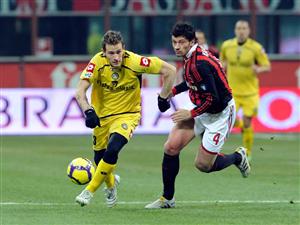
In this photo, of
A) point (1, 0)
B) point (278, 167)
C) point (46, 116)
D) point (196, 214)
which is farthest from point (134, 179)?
point (1, 0)

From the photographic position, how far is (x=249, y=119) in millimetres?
19359

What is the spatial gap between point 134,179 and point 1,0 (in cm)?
1387

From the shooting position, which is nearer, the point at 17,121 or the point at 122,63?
the point at 122,63

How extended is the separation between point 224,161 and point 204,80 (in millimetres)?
1142

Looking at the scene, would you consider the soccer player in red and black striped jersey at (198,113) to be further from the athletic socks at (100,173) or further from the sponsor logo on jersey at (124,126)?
the athletic socks at (100,173)

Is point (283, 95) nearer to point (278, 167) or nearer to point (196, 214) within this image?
point (278, 167)

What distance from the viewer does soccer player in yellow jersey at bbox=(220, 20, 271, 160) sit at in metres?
19.9

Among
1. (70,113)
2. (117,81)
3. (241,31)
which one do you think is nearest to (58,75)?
(70,113)

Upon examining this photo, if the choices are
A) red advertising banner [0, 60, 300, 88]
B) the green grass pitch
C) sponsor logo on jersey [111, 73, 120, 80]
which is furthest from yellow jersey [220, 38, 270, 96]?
sponsor logo on jersey [111, 73, 120, 80]

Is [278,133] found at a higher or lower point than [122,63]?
lower

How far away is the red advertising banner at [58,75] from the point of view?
27484 millimetres

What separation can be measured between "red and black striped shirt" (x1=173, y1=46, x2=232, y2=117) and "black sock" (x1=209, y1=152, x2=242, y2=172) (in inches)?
26.5

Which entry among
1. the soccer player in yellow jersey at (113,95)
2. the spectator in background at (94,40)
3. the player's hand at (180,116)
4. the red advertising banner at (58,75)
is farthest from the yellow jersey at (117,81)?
the spectator in background at (94,40)

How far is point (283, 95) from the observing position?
974 inches
